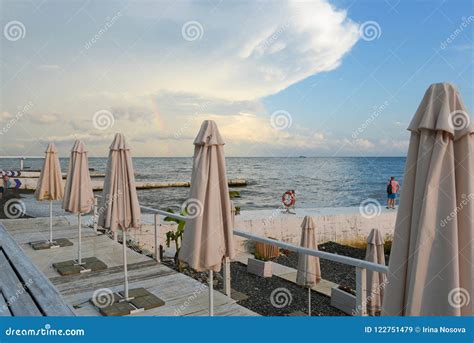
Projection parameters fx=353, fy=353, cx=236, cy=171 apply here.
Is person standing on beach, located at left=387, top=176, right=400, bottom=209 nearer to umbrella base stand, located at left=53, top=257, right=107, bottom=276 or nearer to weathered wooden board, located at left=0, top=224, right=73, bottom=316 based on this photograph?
umbrella base stand, located at left=53, top=257, right=107, bottom=276

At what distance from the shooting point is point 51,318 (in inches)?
136

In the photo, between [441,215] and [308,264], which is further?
[308,264]

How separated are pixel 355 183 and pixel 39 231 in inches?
2351

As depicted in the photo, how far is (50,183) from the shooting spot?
285 inches

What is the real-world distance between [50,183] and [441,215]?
7.23m

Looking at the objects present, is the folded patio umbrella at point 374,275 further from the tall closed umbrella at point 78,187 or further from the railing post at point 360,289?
the tall closed umbrella at point 78,187

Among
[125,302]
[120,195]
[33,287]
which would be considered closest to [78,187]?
[120,195]

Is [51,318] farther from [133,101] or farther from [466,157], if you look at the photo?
[133,101]

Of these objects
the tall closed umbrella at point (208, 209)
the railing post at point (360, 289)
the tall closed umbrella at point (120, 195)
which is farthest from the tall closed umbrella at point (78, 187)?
the railing post at point (360, 289)

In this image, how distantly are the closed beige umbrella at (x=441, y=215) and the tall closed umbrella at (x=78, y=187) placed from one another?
527cm

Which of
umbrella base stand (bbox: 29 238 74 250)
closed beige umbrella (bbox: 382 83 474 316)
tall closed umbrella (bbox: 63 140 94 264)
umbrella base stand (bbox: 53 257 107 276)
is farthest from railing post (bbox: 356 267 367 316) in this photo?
umbrella base stand (bbox: 29 238 74 250)

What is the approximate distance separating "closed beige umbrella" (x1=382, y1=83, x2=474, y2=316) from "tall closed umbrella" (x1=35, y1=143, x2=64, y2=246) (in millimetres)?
6880

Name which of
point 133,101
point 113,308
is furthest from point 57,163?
point 133,101

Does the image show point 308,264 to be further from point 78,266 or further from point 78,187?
point 78,187
